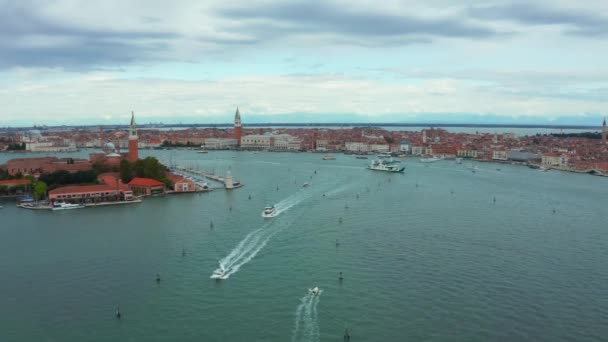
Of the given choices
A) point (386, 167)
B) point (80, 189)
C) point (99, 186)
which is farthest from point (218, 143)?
point (80, 189)

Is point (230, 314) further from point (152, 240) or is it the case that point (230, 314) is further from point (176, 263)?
point (152, 240)

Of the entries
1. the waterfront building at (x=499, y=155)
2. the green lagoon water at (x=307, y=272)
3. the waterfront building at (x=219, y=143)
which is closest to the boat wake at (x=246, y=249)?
the green lagoon water at (x=307, y=272)

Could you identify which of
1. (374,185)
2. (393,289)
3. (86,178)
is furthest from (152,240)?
(374,185)

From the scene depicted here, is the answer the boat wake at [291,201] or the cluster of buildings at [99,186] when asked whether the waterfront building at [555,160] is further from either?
the cluster of buildings at [99,186]

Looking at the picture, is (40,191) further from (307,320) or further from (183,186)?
(307,320)

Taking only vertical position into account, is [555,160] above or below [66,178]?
above

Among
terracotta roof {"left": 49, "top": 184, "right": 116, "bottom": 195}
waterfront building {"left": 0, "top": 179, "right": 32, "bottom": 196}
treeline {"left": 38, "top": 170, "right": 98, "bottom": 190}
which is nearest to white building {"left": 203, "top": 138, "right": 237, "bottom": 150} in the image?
treeline {"left": 38, "top": 170, "right": 98, "bottom": 190}

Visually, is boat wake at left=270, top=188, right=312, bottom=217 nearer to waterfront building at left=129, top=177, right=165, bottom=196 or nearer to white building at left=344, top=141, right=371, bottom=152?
waterfront building at left=129, top=177, right=165, bottom=196
